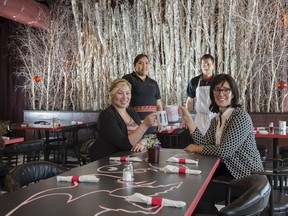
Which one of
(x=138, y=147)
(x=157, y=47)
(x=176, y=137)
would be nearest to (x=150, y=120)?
(x=138, y=147)

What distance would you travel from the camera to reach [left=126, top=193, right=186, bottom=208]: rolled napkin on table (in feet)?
4.51

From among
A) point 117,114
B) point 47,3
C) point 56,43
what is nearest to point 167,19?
point 56,43

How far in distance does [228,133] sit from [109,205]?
1.36 metres

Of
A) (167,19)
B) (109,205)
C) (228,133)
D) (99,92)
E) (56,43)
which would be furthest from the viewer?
(56,43)

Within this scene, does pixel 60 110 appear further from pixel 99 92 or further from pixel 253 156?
pixel 253 156

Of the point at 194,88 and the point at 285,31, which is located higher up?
the point at 285,31

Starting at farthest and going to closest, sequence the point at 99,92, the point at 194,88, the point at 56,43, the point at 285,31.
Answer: the point at 56,43, the point at 99,92, the point at 285,31, the point at 194,88

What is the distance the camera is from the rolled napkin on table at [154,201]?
1.37m

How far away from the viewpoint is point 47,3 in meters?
8.94

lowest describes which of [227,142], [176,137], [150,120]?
[176,137]

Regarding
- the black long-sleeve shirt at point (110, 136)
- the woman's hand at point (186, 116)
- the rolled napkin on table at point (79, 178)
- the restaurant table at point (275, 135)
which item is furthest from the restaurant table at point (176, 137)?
the rolled napkin on table at point (79, 178)

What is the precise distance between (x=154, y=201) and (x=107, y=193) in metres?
0.25

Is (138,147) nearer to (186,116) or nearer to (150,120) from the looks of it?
(150,120)

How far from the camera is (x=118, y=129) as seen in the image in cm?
280
